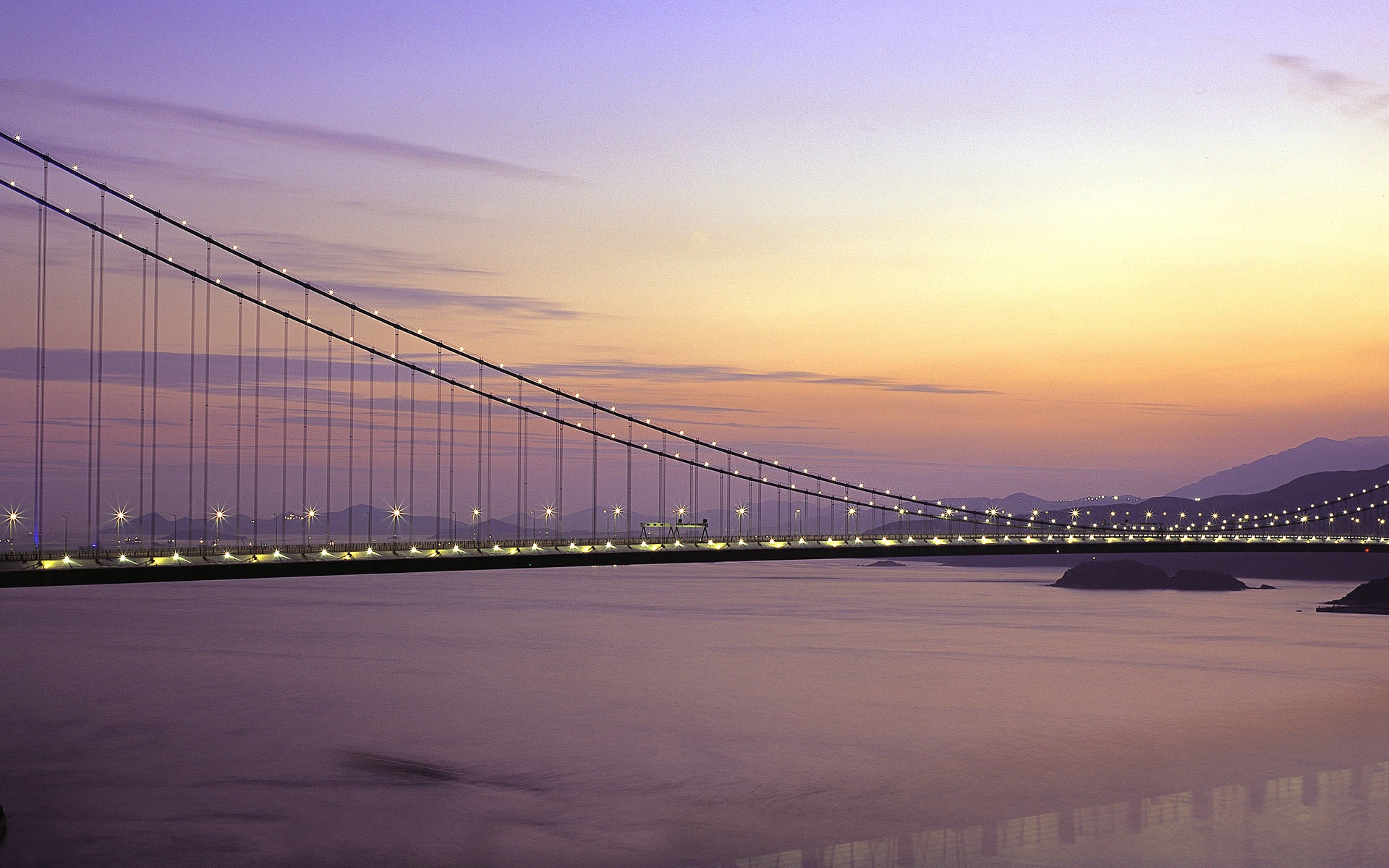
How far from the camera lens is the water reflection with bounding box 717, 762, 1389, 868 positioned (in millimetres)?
31172

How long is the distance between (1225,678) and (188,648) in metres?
70.2

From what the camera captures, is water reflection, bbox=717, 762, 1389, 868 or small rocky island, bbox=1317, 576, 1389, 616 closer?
water reflection, bbox=717, 762, 1389, 868

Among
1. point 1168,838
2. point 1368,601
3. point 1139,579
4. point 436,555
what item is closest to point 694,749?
point 436,555

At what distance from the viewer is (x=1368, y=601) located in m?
130

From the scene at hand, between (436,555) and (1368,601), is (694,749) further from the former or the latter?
(1368,601)

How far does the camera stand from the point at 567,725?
55844 mm

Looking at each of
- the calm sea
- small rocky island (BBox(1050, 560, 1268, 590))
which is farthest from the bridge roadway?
small rocky island (BBox(1050, 560, 1268, 590))

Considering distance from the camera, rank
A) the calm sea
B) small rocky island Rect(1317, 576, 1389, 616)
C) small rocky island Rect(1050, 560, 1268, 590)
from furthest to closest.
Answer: small rocky island Rect(1050, 560, 1268, 590) → small rocky island Rect(1317, 576, 1389, 616) → the calm sea

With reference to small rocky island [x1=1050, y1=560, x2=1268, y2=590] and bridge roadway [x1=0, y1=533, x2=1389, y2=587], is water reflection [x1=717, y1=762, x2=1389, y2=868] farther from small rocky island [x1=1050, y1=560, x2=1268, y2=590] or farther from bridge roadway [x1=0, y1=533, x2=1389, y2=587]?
small rocky island [x1=1050, y1=560, x2=1268, y2=590]

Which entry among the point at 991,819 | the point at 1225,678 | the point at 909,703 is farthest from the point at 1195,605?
the point at 991,819

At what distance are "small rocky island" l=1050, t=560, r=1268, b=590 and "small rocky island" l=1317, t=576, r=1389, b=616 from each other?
5336 cm

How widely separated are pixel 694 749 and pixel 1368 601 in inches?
4142

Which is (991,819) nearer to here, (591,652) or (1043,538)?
(1043,538)

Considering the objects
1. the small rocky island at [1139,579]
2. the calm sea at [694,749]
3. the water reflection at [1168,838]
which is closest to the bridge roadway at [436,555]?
the calm sea at [694,749]
